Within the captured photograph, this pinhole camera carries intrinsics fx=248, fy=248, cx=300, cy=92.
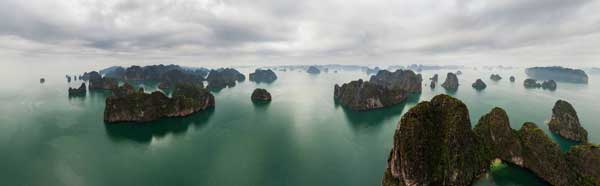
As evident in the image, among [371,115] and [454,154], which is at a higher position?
[454,154]

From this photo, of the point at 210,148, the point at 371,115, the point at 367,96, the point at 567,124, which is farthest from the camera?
the point at 367,96

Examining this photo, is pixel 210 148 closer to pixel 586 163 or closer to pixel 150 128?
pixel 150 128

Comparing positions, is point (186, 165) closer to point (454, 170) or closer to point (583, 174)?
point (454, 170)

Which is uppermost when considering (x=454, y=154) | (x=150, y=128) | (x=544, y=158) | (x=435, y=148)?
(x=435, y=148)

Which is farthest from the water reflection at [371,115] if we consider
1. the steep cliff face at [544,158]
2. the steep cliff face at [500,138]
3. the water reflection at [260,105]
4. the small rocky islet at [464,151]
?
the steep cliff face at [544,158]

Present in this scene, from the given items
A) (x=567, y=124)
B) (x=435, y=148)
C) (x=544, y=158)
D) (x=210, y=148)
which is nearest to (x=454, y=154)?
(x=435, y=148)

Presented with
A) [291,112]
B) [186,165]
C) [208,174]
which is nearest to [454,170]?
[208,174]
